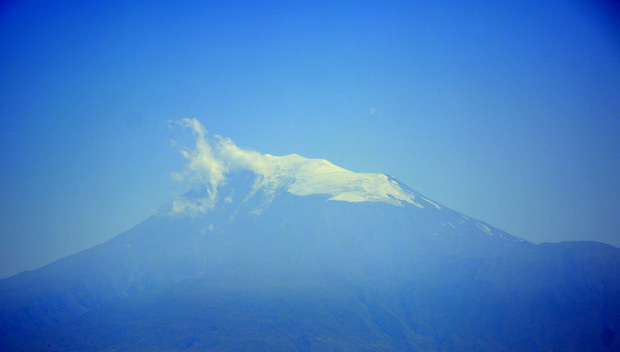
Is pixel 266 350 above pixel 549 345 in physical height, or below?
above

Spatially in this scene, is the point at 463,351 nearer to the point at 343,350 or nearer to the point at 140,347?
the point at 343,350

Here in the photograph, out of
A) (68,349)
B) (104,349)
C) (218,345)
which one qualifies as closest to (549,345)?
(218,345)

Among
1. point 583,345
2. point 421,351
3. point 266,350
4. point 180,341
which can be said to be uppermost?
point 180,341

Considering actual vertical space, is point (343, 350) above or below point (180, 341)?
below

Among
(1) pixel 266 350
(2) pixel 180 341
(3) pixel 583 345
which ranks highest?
(2) pixel 180 341

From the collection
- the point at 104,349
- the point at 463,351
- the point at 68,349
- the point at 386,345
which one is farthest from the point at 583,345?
the point at 68,349

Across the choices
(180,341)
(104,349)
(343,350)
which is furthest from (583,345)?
(104,349)

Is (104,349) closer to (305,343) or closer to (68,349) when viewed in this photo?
(68,349)

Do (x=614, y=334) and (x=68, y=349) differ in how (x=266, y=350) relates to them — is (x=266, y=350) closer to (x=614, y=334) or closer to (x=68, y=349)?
(x=68, y=349)
